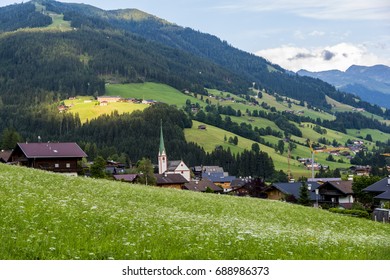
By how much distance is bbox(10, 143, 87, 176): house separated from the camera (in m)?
95.6

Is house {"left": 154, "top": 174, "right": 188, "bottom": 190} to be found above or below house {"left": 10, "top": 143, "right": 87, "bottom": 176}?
below

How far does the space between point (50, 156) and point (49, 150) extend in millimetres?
2005

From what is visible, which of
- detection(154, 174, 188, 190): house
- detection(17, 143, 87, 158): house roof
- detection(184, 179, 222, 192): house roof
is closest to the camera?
detection(17, 143, 87, 158): house roof

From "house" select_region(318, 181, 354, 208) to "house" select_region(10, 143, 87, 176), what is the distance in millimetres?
58456

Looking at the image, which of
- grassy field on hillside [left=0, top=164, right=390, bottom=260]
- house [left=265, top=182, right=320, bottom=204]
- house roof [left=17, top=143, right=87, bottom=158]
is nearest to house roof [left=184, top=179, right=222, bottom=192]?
house [left=265, top=182, right=320, bottom=204]

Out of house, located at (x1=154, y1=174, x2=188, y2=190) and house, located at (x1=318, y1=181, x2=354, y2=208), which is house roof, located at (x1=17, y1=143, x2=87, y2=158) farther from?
house, located at (x1=318, y1=181, x2=354, y2=208)

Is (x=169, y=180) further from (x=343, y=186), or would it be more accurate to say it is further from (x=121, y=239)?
(x=121, y=239)

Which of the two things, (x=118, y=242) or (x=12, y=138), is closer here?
(x=118, y=242)

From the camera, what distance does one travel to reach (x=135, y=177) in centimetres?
13975

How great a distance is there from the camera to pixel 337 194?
123875mm
